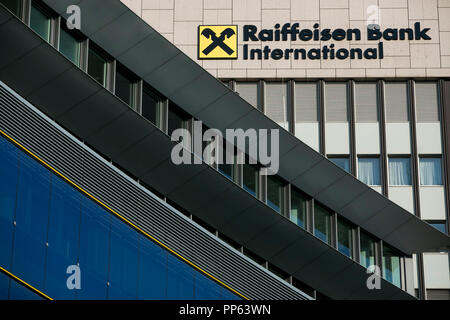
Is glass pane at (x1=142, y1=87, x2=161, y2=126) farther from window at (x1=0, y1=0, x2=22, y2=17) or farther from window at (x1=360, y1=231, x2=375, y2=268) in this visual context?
window at (x1=360, y1=231, x2=375, y2=268)

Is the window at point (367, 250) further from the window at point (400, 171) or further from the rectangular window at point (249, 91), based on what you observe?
the rectangular window at point (249, 91)

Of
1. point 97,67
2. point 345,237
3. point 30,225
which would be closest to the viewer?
point 30,225

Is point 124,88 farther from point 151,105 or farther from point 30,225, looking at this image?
point 30,225

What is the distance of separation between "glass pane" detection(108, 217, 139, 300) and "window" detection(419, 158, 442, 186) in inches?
825

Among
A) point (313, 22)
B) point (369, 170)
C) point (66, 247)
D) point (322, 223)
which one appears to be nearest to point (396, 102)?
point (369, 170)

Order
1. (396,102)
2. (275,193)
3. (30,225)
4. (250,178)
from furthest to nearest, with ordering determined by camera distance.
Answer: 1. (396,102)
2. (275,193)
3. (250,178)
4. (30,225)

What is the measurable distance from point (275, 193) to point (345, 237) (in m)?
3.26

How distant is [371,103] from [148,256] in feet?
69.7

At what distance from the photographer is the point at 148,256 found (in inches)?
1229

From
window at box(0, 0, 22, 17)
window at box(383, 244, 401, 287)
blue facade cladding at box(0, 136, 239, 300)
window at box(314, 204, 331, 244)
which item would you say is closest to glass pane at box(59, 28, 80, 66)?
window at box(0, 0, 22, 17)

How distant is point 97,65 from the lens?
117ft

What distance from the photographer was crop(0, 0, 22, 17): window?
33000 mm

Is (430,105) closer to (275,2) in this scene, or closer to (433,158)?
(433,158)
